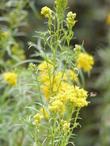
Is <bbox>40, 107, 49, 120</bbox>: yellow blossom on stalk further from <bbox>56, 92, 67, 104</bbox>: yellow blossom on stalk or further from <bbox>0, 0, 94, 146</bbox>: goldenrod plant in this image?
<bbox>56, 92, 67, 104</bbox>: yellow blossom on stalk

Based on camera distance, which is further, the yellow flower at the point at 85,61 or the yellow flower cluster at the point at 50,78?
the yellow flower at the point at 85,61

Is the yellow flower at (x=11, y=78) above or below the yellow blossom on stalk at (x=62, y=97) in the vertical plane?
above

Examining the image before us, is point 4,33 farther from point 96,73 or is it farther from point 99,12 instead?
point 99,12

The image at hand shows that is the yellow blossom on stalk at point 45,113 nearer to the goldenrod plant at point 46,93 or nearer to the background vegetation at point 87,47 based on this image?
the goldenrod plant at point 46,93

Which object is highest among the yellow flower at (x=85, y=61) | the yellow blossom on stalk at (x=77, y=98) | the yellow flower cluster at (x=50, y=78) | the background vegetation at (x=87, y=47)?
the background vegetation at (x=87, y=47)

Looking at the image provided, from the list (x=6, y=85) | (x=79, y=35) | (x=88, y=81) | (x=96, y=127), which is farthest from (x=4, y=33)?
(x=79, y=35)

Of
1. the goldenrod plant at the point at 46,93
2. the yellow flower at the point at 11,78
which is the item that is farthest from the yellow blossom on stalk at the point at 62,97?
the yellow flower at the point at 11,78

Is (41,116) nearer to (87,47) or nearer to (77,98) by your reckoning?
(77,98)

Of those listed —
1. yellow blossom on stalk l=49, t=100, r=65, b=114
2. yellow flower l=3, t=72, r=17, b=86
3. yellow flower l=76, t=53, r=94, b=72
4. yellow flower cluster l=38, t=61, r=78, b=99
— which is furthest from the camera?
yellow flower l=76, t=53, r=94, b=72

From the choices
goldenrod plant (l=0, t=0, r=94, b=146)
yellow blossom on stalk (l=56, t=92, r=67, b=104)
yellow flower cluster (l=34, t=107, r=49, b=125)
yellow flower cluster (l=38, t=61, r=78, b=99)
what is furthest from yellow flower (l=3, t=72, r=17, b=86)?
yellow blossom on stalk (l=56, t=92, r=67, b=104)

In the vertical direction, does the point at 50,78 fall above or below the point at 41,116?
above

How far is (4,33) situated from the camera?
3346mm

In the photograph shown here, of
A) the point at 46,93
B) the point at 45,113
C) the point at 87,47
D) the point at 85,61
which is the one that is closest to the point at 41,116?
the point at 45,113

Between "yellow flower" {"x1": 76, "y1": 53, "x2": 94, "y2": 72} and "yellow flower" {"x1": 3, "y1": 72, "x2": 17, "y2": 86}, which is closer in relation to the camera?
"yellow flower" {"x1": 3, "y1": 72, "x2": 17, "y2": 86}
